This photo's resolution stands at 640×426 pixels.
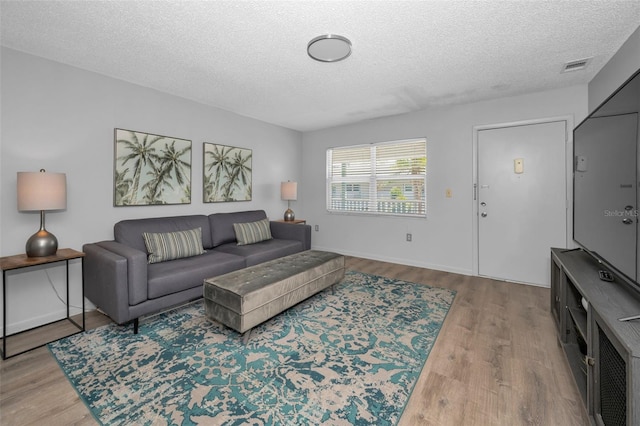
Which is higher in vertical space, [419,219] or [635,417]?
[419,219]

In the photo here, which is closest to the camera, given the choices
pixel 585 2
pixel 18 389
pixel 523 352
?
pixel 18 389

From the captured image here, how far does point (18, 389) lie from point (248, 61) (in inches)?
113

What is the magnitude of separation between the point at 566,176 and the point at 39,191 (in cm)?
522

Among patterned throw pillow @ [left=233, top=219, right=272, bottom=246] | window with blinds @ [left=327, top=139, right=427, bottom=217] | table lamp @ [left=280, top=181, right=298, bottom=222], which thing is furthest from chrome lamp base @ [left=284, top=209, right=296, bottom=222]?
window with blinds @ [left=327, top=139, right=427, bottom=217]

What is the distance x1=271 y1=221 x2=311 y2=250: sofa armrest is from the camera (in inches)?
164

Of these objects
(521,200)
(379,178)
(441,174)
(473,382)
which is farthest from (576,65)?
(473,382)

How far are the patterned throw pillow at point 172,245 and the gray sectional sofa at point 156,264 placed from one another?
31mm

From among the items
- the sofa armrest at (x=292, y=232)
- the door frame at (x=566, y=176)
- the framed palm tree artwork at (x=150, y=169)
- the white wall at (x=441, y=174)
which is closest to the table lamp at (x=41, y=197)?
the framed palm tree artwork at (x=150, y=169)

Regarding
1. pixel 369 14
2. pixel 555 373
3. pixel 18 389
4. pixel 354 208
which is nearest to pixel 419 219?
pixel 354 208

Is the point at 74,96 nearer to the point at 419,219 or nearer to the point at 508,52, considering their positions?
the point at 508,52

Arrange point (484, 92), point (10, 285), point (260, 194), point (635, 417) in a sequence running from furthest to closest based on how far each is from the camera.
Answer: point (260, 194), point (484, 92), point (10, 285), point (635, 417)

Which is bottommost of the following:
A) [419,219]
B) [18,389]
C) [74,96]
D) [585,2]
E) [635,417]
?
[18,389]

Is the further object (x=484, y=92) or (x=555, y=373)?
(x=484, y=92)

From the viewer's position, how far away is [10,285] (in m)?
2.36
